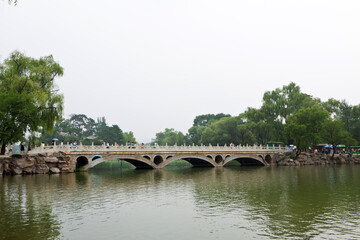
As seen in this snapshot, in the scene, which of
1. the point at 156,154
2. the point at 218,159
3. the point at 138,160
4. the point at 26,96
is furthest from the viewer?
the point at 218,159

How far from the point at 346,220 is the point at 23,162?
29783 millimetres

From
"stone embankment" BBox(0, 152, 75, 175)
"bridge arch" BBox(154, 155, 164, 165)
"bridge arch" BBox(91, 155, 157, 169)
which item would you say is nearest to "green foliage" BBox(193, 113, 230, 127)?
"bridge arch" BBox(91, 155, 157, 169)

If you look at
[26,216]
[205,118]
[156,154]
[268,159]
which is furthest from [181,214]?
[205,118]

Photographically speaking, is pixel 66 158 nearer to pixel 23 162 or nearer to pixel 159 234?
pixel 23 162

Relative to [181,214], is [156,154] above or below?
above

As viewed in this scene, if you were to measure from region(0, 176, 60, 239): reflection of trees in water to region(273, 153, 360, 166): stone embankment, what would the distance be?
42.7 metres

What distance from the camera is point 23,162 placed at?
104 feet

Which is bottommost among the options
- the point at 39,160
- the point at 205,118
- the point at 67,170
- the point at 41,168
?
the point at 67,170

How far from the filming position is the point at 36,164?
32438 millimetres

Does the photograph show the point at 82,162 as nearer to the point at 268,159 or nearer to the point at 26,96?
the point at 26,96

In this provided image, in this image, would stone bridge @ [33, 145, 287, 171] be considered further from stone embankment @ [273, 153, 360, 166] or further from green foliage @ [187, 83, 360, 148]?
green foliage @ [187, 83, 360, 148]

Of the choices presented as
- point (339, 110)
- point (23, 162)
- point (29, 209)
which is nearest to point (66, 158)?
point (23, 162)

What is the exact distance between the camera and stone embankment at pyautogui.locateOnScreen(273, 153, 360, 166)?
170ft

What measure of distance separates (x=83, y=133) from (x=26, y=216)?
80.9 meters
